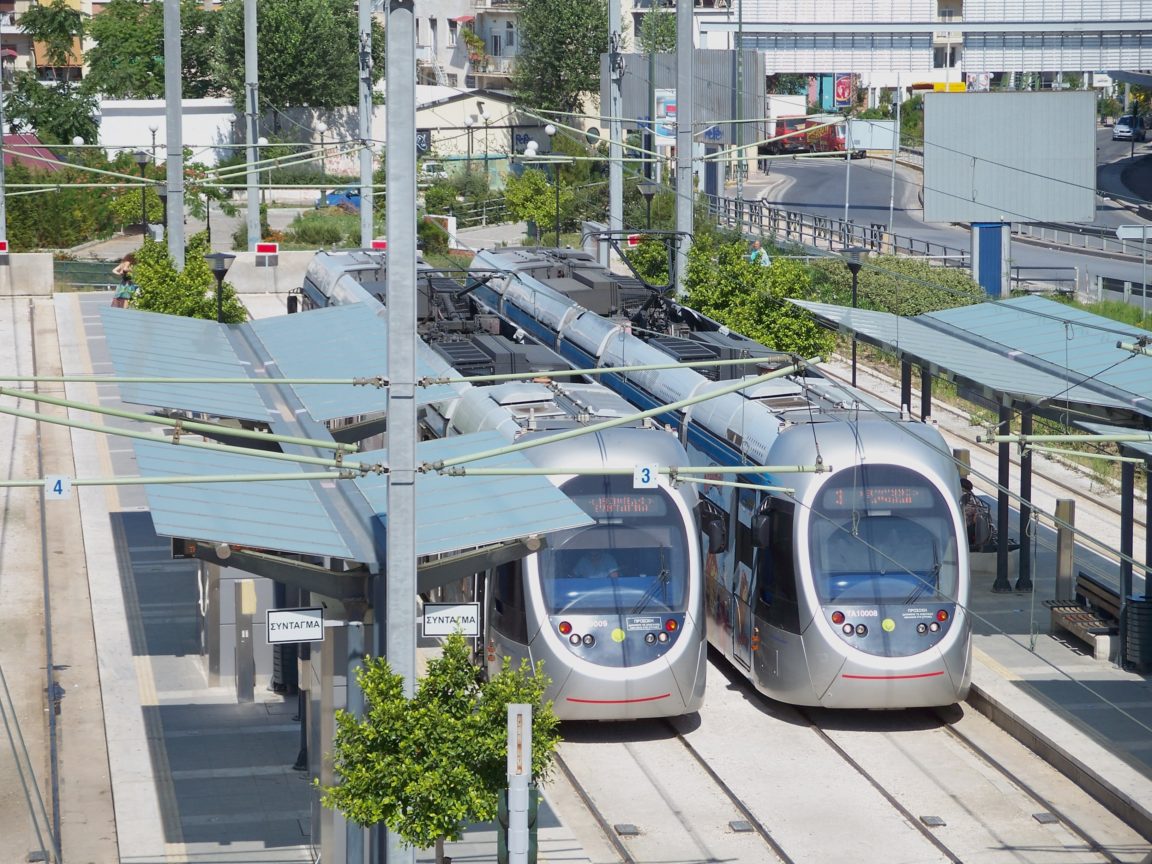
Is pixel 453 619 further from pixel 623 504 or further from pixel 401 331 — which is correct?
pixel 623 504

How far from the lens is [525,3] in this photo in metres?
86.1

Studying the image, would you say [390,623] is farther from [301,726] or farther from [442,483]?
[301,726]

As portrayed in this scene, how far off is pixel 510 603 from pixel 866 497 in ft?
11.1

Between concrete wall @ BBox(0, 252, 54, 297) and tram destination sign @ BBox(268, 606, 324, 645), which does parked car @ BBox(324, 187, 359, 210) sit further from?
tram destination sign @ BBox(268, 606, 324, 645)

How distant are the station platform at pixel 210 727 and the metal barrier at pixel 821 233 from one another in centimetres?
2646

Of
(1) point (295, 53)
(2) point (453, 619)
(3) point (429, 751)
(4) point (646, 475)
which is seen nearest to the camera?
(3) point (429, 751)

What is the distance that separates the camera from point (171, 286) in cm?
2802

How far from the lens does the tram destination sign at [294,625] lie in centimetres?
1290

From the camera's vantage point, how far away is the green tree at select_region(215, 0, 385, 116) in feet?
253

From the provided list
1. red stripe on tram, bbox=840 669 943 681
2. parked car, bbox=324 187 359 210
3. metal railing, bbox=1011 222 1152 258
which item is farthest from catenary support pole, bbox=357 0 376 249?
parked car, bbox=324 187 359 210

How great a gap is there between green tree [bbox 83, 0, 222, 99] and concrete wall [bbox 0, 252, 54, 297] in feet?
130

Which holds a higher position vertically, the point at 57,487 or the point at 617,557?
the point at 57,487

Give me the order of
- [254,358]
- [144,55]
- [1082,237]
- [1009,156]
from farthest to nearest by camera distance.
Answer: [144,55] < [1082,237] < [1009,156] < [254,358]

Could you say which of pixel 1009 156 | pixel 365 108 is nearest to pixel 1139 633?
pixel 365 108
